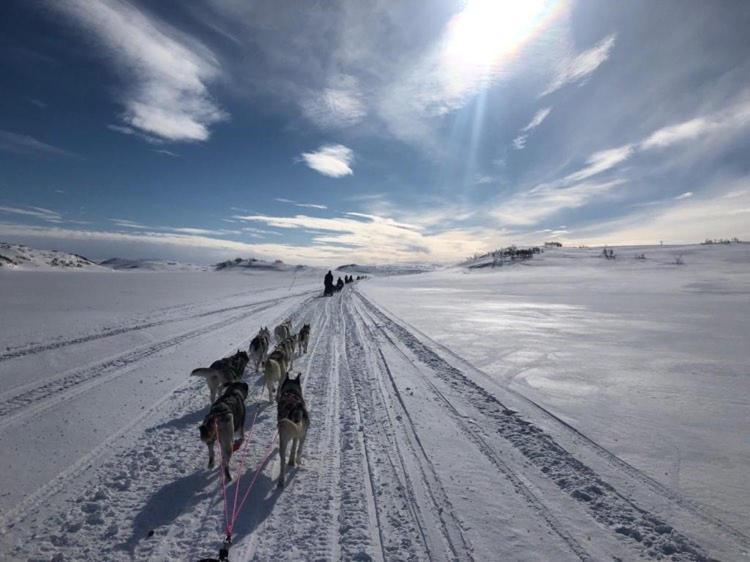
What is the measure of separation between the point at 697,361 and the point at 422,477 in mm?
7486

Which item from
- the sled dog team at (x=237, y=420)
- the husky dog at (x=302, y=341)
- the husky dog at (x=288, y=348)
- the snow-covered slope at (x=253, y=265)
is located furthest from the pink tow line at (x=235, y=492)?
the snow-covered slope at (x=253, y=265)

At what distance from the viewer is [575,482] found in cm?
403

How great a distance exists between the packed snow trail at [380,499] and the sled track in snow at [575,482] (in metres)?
0.02

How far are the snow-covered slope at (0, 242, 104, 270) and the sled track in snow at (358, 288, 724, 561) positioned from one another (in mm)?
73798

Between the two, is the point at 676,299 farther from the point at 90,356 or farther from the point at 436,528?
the point at 90,356

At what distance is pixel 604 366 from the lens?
26.5 feet

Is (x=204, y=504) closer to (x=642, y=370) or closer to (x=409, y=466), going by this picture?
(x=409, y=466)

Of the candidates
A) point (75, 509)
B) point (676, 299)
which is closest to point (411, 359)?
point (75, 509)

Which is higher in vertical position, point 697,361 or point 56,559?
point 697,361

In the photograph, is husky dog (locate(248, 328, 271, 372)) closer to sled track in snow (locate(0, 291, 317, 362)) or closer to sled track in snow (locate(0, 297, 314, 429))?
sled track in snow (locate(0, 297, 314, 429))

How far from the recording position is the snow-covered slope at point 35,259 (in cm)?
6049

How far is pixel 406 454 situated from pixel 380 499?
36.7 inches

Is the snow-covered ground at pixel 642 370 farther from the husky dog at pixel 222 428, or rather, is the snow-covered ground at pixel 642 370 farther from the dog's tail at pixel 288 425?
the husky dog at pixel 222 428

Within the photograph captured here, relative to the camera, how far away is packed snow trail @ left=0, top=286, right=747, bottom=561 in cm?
308
